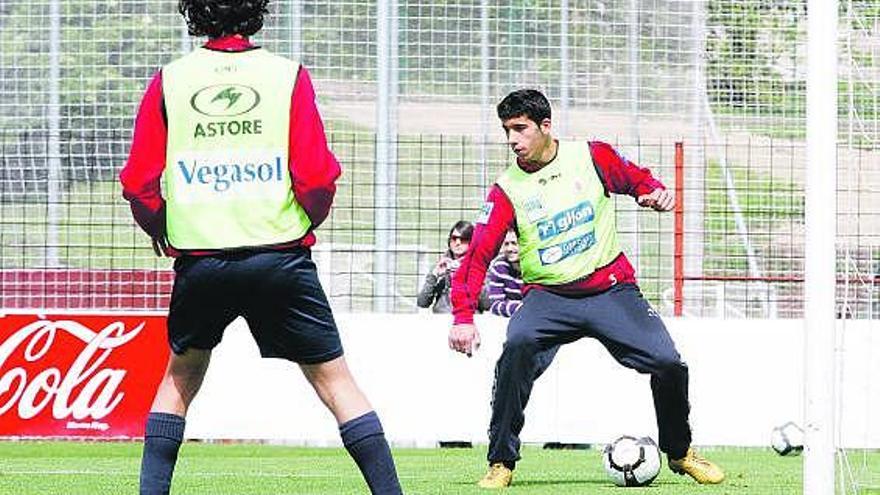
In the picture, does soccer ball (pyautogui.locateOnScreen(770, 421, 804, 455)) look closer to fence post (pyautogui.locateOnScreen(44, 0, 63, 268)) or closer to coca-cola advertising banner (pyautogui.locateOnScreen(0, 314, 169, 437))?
coca-cola advertising banner (pyautogui.locateOnScreen(0, 314, 169, 437))

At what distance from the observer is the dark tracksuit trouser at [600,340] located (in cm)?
992

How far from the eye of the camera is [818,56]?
712cm

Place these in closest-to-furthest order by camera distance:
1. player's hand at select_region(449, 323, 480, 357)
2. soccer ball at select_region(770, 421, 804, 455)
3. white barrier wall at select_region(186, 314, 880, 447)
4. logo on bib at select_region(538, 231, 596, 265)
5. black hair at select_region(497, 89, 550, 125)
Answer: player's hand at select_region(449, 323, 480, 357), black hair at select_region(497, 89, 550, 125), logo on bib at select_region(538, 231, 596, 265), soccer ball at select_region(770, 421, 804, 455), white barrier wall at select_region(186, 314, 880, 447)

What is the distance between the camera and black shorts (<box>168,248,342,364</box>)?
6.54 m

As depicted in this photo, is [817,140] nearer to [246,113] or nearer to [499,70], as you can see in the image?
[246,113]

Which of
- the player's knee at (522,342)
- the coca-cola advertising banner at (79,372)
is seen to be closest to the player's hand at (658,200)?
the player's knee at (522,342)

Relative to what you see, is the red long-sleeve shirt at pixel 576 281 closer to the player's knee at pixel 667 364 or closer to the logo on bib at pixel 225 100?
the player's knee at pixel 667 364

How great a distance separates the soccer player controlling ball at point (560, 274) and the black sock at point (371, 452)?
326cm

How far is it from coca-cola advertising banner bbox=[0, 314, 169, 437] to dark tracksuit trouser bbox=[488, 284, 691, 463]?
5.17 meters

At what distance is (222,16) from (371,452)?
1445 millimetres

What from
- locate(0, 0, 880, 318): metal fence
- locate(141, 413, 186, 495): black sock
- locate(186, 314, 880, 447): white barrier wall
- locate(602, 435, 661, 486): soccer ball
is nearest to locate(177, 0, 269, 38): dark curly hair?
locate(141, 413, 186, 495): black sock

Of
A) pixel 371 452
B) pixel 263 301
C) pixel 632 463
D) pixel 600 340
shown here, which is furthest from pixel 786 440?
pixel 263 301

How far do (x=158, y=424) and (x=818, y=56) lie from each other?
2505 millimetres

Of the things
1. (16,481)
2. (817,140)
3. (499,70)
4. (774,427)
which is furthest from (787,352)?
(817,140)
